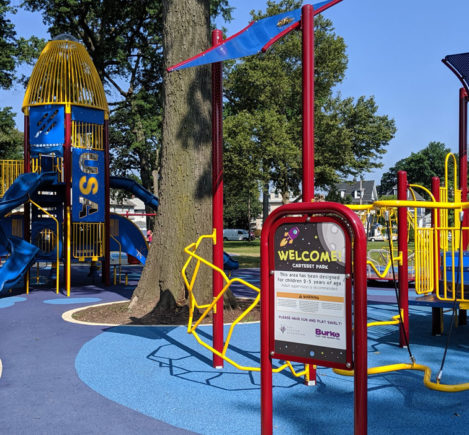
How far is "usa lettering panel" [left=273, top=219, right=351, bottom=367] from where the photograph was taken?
2.97 meters

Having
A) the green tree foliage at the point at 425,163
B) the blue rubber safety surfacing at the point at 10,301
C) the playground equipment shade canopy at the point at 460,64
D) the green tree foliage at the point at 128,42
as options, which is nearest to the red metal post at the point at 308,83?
the playground equipment shade canopy at the point at 460,64

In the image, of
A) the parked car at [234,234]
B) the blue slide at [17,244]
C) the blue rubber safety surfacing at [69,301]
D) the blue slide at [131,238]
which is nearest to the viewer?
the blue rubber safety surfacing at [69,301]

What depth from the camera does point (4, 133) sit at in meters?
32.4

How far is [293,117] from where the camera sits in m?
37.6

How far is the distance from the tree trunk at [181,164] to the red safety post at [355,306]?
623cm

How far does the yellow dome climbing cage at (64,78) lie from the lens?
14516 millimetres

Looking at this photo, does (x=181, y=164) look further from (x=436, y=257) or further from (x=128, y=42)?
(x=128, y=42)

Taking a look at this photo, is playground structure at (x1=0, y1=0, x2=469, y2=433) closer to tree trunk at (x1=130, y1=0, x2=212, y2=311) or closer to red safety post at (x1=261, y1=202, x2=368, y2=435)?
tree trunk at (x1=130, y1=0, x2=212, y2=311)

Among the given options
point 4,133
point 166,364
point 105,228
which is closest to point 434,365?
point 166,364

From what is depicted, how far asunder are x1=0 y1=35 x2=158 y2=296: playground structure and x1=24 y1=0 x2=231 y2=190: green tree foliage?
33.5 feet

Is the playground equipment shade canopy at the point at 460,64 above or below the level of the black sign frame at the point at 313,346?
above

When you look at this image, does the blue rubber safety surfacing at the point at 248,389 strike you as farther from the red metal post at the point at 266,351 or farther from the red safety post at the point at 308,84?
the red safety post at the point at 308,84

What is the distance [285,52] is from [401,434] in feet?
117

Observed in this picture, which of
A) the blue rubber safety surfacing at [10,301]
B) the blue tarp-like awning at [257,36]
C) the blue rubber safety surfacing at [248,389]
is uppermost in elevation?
the blue tarp-like awning at [257,36]
